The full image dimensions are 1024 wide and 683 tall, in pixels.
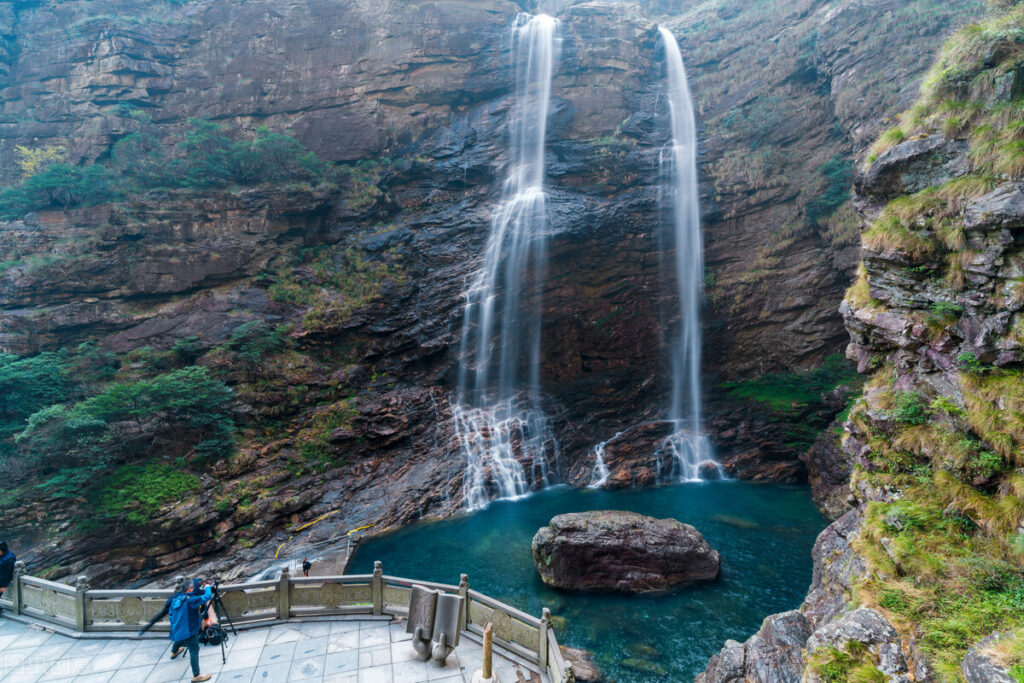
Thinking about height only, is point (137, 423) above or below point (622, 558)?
above

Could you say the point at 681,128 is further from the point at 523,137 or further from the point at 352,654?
the point at 352,654

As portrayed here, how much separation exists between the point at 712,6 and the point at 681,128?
15.5m

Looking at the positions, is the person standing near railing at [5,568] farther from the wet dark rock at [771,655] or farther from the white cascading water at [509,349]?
the white cascading water at [509,349]

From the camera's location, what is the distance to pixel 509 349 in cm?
2469

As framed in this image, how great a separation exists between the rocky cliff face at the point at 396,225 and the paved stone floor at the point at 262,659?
26.5 ft

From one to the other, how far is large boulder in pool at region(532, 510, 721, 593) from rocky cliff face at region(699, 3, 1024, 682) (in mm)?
3422

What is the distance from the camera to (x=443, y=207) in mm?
27406

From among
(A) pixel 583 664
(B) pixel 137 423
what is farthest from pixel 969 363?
(B) pixel 137 423

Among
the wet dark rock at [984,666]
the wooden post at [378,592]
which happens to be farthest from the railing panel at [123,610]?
the wet dark rock at [984,666]

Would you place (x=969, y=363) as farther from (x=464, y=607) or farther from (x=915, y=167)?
(x=464, y=607)

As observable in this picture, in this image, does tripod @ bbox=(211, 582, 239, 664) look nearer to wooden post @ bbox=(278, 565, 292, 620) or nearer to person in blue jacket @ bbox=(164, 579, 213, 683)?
person in blue jacket @ bbox=(164, 579, 213, 683)

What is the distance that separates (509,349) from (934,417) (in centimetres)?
1862

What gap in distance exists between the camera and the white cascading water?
2148cm

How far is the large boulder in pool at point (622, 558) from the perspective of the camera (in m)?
12.6
